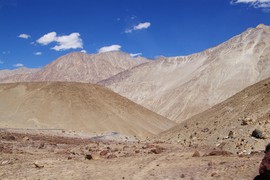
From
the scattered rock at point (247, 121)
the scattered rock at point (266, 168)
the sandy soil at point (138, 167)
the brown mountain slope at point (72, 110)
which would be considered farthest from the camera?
the brown mountain slope at point (72, 110)

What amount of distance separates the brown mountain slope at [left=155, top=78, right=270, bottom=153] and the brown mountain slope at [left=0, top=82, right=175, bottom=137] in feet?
106

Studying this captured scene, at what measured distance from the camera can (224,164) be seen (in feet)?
45.1

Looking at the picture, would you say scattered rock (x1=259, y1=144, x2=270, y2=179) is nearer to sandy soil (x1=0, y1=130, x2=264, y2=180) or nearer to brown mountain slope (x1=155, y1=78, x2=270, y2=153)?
sandy soil (x1=0, y1=130, x2=264, y2=180)

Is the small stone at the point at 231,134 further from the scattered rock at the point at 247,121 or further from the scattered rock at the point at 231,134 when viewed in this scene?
the scattered rock at the point at 247,121

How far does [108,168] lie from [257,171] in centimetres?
641

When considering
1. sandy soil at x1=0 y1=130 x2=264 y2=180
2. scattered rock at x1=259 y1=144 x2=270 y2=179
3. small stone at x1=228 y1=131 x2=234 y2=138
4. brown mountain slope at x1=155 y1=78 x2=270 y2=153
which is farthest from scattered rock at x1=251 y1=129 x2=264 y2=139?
scattered rock at x1=259 y1=144 x2=270 y2=179

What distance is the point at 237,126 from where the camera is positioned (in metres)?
21.9

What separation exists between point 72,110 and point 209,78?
92.3m

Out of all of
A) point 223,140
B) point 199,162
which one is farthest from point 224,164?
point 223,140

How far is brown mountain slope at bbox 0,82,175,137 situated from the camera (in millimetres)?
59281

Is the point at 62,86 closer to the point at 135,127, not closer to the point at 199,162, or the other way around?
the point at 135,127

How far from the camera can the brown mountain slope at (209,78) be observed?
138250 mm

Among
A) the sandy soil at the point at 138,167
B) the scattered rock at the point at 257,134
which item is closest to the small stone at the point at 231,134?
the scattered rock at the point at 257,134

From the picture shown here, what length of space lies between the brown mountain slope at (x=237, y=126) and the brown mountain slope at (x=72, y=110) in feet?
106
